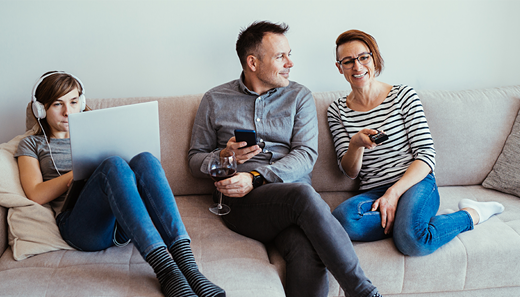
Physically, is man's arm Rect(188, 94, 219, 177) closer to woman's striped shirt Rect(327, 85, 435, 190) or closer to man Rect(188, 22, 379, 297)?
man Rect(188, 22, 379, 297)

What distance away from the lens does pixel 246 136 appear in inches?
65.4

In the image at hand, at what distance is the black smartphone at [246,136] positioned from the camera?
1.64 m

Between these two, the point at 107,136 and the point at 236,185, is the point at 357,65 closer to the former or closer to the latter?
the point at 236,185

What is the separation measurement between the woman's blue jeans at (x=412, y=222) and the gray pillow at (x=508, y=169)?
20.1 inches

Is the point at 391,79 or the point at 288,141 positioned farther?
the point at 391,79

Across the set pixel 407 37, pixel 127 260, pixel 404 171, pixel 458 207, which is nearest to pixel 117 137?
pixel 127 260

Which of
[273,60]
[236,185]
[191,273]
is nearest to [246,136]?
[236,185]

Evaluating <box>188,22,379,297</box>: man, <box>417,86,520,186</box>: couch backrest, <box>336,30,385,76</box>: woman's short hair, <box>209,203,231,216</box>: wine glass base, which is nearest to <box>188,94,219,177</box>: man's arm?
<box>188,22,379,297</box>: man

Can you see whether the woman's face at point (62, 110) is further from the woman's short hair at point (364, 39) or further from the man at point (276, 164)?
the woman's short hair at point (364, 39)

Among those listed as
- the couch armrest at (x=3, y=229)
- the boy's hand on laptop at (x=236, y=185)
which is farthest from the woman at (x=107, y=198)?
the boy's hand on laptop at (x=236, y=185)

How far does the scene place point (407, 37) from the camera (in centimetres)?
247

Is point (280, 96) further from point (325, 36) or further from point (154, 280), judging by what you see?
point (154, 280)

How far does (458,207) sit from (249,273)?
3.71 feet

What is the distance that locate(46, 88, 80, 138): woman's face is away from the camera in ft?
5.82
